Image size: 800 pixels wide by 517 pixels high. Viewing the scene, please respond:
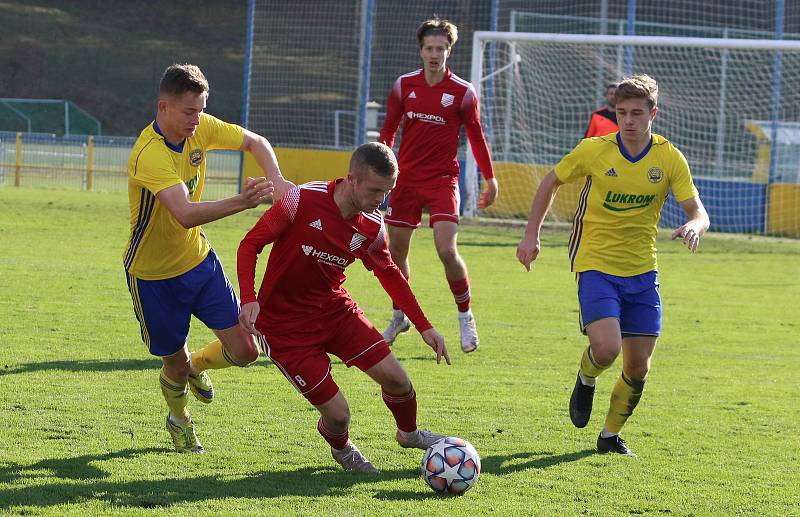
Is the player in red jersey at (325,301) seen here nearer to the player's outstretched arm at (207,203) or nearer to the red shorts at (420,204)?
the player's outstretched arm at (207,203)

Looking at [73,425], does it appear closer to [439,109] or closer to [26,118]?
[439,109]

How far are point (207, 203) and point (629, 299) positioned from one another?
7.41ft

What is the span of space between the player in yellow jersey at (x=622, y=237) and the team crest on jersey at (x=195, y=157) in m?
1.67

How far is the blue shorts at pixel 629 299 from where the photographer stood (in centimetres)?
586

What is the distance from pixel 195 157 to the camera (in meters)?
5.51

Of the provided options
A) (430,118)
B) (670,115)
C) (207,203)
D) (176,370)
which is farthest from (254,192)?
(670,115)

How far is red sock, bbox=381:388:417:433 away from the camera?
5371mm

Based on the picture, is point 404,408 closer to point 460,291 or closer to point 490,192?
point 460,291

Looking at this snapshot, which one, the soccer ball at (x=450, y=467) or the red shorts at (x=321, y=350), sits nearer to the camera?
the soccer ball at (x=450, y=467)

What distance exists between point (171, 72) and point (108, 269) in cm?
753

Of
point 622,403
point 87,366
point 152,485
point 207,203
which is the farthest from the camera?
point 87,366

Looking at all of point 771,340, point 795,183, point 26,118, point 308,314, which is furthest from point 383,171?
point 26,118

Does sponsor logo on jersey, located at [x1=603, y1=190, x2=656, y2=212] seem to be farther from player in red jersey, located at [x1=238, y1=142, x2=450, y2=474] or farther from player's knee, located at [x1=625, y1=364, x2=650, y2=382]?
player in red jersey, located at [x1=238, y1=142, x2=450, y2=474]

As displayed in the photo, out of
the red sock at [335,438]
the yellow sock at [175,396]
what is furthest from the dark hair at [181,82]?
the red sock at [335,438]
